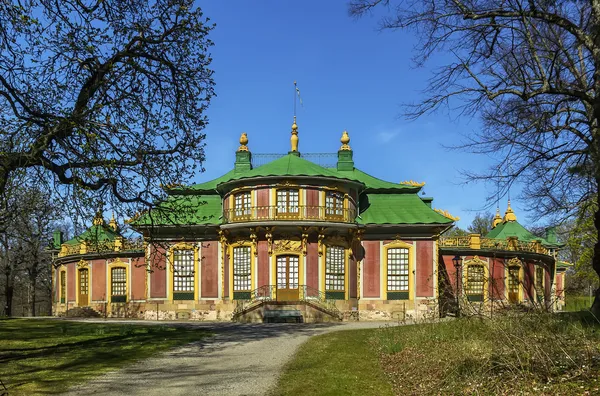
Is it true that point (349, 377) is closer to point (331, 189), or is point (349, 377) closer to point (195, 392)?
point (195, 392)

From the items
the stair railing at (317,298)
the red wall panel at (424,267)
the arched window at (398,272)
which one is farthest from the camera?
the arched window at (398,272)

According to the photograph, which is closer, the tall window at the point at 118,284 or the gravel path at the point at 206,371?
the gravel path at the point at 206,371

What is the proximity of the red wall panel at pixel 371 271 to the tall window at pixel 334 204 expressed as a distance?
2.63 m

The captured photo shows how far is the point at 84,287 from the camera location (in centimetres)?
3641

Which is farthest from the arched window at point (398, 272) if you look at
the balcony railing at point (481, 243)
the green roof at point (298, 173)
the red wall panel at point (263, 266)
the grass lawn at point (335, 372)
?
the grass lawn at point (335, 372)

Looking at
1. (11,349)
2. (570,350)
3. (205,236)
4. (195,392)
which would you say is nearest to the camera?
(570,350)

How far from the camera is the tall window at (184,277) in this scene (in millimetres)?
31594

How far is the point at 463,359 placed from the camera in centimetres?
968

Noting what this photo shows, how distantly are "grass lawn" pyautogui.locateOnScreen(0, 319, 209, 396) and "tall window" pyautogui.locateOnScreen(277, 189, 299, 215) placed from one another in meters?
10.3

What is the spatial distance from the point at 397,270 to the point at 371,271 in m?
1.46

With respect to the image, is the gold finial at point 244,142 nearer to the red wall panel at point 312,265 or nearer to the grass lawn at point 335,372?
the red wall panel at point 312,265

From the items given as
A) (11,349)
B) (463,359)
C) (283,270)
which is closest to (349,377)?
(463,359)

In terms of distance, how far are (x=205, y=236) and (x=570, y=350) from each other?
24.8m

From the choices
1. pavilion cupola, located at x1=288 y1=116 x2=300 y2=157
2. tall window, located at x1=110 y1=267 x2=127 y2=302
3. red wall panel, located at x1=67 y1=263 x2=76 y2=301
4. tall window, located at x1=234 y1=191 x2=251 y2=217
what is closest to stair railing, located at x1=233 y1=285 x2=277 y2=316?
tall window, located at x1=234 y1=191 x2=251 y2=217
